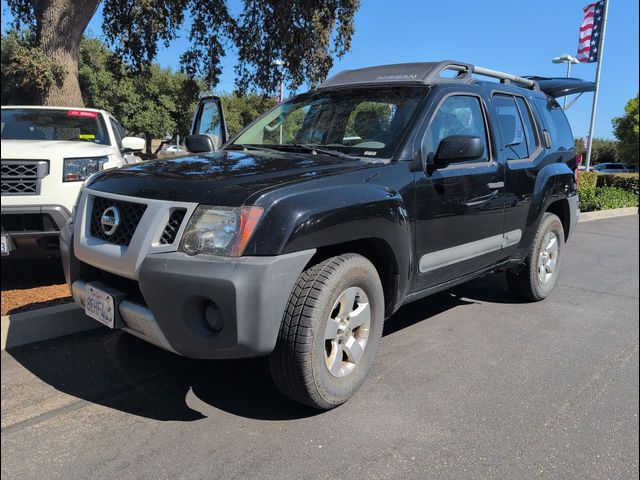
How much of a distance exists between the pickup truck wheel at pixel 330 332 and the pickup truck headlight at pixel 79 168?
302 centimetres

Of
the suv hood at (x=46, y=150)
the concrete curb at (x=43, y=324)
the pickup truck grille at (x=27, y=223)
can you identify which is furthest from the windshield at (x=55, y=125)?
the concrete curb at (x=43, y=324)

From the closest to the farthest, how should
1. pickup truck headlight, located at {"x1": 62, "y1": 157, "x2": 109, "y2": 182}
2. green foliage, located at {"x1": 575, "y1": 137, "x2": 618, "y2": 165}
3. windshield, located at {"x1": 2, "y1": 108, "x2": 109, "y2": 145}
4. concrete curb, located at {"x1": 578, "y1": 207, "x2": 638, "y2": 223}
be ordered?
pickup truck headlight, located at {"x1": 62, "y1": 157, "x2": 109, "y2": 182} → windshield, located at {"x1": 2, "y1": 108, "x2": 109, "y2": 145} → concrete curb, located at {"x1": 578, "y1": 207, "x2": 638, "y2": 223} → green foliage, located at {"x1": 575, "y1": 137, "x2": 618, "y2": 165}

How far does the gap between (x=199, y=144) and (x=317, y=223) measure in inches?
76.2

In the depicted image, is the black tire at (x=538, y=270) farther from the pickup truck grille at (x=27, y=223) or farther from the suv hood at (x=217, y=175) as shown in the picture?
the pickup truck grille at (x=27, y=223)

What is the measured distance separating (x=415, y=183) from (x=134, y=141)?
380 centimetres

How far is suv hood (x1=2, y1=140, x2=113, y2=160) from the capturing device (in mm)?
4656

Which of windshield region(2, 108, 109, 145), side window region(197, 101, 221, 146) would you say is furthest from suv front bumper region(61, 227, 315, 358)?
windshield region(2, 108, 109, 145)

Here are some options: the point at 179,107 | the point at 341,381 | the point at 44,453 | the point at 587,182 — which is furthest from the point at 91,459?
the point at 179,107

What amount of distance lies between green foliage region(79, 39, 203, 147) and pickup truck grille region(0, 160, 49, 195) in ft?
53.1

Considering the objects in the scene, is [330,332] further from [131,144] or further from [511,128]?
[131,144]

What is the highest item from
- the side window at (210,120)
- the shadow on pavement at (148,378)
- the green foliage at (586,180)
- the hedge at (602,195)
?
the side window at (210,120)

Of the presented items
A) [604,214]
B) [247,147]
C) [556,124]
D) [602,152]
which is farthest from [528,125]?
[602,152]

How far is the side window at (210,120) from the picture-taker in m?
4.99

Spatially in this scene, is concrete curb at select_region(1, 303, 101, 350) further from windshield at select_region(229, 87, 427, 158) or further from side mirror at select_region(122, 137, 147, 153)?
side mirror at select_region(122, 137, 147, 153)
